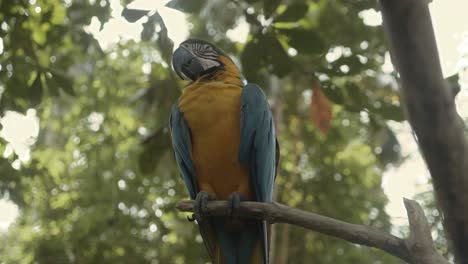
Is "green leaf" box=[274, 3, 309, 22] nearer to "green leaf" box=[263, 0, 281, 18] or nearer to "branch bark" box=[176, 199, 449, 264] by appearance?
"green leaf" box=[263, 0, 281, 18]

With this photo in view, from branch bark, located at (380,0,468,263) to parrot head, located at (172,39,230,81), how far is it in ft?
5.41

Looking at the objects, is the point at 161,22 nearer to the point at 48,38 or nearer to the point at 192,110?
the point at 192,110

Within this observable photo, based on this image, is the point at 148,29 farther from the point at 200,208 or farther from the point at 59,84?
the point at 200,208

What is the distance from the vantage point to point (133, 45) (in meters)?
4.10

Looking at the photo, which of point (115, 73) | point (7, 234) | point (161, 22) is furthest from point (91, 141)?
point (161, 22)

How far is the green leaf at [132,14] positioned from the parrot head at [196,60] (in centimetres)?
24

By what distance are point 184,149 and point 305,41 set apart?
A: 683mm

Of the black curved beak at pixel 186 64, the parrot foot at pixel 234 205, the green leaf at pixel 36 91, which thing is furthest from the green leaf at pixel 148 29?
the parrot foot at pixel 234 205

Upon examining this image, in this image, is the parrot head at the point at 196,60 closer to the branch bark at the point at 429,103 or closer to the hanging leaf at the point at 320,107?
the hanging leaf at the point at 320,107

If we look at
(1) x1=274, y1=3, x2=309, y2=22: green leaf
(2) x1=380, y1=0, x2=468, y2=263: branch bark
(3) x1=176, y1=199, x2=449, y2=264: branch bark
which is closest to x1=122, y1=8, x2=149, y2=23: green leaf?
(1) x1=274, y1=3, x2=309, y2=22: green leaf

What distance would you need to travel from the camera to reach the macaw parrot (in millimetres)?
1940

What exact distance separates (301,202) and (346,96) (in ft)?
5.14

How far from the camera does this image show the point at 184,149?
2.01m

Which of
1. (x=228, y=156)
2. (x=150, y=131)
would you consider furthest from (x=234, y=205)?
(x=150, y=131)
